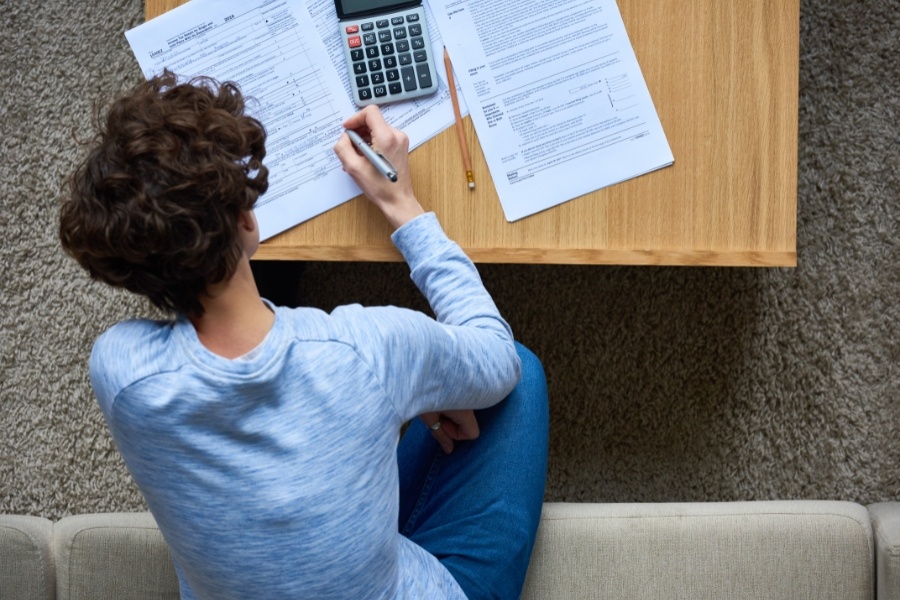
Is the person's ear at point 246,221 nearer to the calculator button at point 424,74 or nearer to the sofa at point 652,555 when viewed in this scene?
the calculator button at point 424,74

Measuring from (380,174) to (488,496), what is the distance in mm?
401

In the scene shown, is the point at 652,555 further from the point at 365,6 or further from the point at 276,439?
the point at 365,6

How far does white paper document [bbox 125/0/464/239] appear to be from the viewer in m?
0.99

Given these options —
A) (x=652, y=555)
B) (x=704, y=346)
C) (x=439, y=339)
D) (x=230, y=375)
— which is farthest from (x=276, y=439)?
(x=704, y=346)

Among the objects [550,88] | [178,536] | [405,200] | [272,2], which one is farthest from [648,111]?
[178,536]

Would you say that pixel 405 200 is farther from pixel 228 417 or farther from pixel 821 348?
pixel 821 348

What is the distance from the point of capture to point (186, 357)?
28.3 inches

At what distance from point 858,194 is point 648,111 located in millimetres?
635

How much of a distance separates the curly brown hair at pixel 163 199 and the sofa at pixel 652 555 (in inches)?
19.0

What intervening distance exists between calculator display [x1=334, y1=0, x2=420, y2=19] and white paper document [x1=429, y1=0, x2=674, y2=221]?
0.14 ft

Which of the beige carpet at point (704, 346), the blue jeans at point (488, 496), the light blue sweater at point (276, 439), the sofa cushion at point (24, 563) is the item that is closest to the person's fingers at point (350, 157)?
the light blue sweater at point (276, 439)

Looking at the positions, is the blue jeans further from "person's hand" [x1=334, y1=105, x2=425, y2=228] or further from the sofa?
"person's hand" [x1=334, y1=105, x2=425, y2=228]

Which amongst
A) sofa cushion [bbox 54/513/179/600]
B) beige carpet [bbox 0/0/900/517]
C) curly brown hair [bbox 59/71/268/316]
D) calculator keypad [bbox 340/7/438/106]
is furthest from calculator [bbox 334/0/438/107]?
sofa cushion [bbox 54/513/179/600]

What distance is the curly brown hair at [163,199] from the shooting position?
0.72 meters
